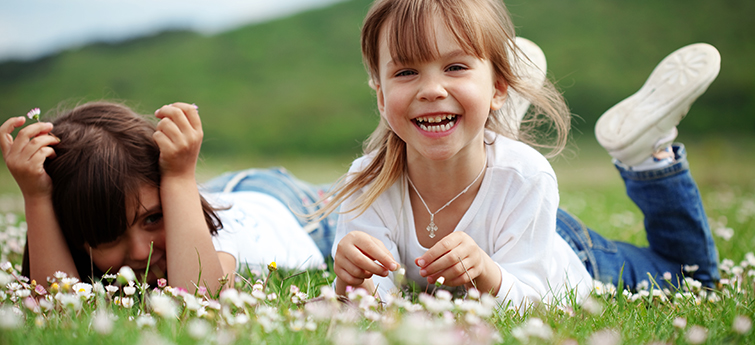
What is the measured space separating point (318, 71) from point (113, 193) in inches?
906

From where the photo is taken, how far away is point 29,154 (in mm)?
2418

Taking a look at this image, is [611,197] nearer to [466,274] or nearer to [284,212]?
[284,212]

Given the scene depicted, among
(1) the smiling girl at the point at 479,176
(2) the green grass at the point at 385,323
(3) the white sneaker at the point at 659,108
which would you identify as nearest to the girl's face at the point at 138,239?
(2) the green grass at the point at 385,323

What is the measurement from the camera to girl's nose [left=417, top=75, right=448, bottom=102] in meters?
2.20

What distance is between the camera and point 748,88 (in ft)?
65.5

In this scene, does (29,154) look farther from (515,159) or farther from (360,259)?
(515,159)

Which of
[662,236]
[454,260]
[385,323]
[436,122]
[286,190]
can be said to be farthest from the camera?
[286,190]

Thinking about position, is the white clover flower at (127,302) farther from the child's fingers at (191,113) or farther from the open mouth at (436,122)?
the open mouth at (436,122)

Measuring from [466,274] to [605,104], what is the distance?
20.9 meters

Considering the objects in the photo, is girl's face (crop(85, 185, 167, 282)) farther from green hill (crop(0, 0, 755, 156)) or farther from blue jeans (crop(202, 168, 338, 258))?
green hill (crop(0, 0, 755, 156))

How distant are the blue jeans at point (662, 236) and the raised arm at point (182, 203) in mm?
1999

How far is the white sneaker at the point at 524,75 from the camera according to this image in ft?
8.99

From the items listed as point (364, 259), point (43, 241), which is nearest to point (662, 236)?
point (364, 259)

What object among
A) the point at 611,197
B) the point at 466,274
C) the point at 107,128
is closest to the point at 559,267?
the point at 466,274
